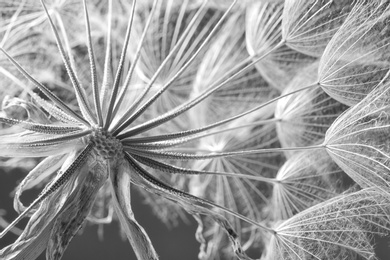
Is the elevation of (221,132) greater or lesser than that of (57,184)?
greater

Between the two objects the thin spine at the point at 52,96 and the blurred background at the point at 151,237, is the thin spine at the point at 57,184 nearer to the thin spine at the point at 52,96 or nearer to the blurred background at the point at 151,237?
the thin spine at the point at 52,96

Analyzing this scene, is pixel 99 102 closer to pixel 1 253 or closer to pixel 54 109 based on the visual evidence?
pixel 54 109

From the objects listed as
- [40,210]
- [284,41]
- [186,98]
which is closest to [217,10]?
[186,98]

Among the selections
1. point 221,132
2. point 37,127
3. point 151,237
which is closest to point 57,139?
point 37,127

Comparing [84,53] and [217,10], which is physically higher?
[217,10]

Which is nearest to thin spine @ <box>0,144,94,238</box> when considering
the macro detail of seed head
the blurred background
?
the macro detail of seed head

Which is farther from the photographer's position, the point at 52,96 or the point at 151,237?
the point at 151,237

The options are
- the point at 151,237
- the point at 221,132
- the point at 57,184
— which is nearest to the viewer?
the point at 57,184

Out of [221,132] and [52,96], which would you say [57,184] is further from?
[221,132]
